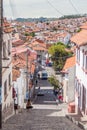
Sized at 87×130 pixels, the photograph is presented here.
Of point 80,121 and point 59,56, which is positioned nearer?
point 80,121

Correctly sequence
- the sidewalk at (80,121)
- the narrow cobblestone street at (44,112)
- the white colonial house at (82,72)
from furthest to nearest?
the white colonial house at (82,72), the narrow cobblestone street at (44,112), the sidewalk at (80,121)

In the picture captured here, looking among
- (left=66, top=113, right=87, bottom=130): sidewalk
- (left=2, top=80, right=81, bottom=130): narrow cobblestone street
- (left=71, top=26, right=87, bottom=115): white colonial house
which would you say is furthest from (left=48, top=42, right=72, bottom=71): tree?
(left=66, top=113, right=87, bottom=130): sidewalk

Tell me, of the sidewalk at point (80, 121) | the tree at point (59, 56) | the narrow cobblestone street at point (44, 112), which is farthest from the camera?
the tree at point (59, 56)

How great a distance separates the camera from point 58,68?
88000 mm

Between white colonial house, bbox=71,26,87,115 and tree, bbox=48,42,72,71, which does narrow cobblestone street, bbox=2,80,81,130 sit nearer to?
white colonial house, bbox=71,26,87,115

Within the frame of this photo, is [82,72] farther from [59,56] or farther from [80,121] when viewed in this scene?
[59,56]

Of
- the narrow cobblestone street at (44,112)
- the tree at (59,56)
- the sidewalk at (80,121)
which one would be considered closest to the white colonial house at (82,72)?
the sidewalk at (80,121)

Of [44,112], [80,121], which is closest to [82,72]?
[80,121]

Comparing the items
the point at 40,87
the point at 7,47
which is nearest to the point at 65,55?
the point at 40,87

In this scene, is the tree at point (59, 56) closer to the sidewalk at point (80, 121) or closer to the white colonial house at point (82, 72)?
the white colonial house at point (82, 72)

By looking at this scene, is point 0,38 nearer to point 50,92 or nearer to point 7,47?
point 7,47

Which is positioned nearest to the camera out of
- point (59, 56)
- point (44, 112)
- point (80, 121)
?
point (80, 121)

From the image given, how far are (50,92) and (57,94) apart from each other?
3.80m

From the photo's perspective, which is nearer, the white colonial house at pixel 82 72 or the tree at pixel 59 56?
the white colonial house at pixel 82 72
